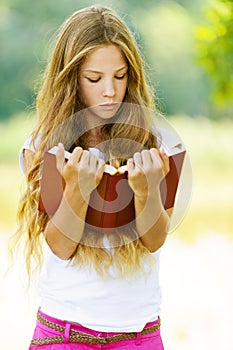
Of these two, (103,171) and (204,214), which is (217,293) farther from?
(103,171)

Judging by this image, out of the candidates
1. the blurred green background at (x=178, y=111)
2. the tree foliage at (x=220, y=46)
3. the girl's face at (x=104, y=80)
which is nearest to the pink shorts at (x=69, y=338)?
the girl's face at (x=104, y=80)

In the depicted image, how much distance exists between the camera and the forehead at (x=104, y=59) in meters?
1.35

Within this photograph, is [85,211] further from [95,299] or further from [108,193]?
[95,299]

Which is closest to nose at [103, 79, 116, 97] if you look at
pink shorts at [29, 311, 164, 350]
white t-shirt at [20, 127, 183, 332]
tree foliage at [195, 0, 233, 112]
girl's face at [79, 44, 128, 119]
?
girl's face at [79, 44, 128, 119]

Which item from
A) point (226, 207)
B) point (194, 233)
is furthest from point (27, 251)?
point (226, 207)

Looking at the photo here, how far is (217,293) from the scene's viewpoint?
12.2 ft

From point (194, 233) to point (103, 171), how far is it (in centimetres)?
327

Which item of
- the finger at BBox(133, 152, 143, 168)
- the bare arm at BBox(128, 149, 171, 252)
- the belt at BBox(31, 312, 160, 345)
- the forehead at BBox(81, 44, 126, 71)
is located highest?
the forehead at BBox(81, 44, 126, 71)

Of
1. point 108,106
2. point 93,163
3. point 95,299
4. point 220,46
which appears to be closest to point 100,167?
point 93,163

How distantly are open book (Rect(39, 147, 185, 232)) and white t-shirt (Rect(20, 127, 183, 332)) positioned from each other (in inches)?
3.9

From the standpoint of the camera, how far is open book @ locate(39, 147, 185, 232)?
50.6 inches

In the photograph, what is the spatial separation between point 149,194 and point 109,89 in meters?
0.19

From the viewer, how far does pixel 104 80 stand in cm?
135

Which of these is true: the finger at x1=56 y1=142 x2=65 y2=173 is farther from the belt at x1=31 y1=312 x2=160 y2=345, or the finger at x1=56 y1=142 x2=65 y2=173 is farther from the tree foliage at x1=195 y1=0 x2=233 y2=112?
the tree foliage at x1=195 y1=0 x2=233 y2=112
